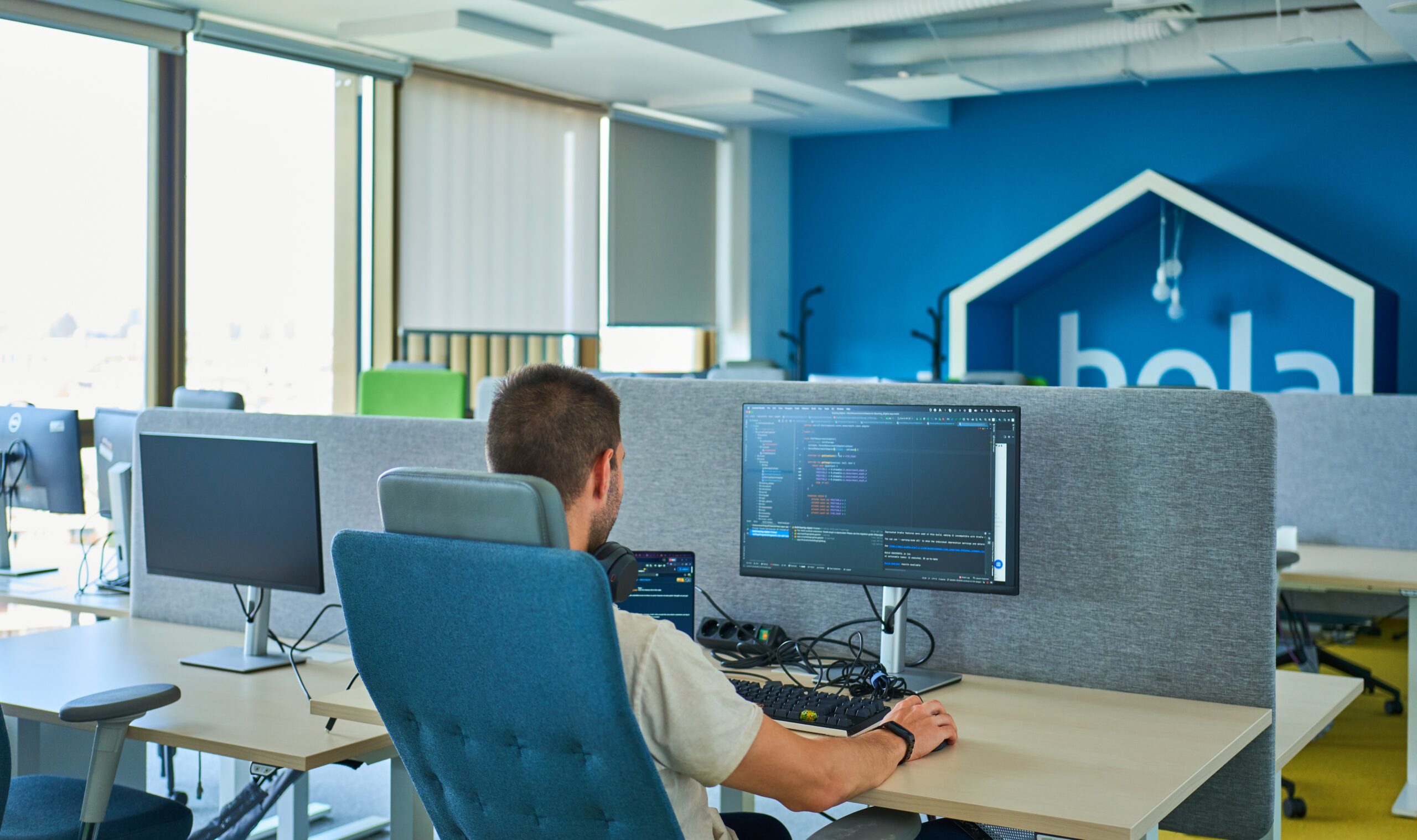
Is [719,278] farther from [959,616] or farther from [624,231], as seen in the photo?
[959,616]

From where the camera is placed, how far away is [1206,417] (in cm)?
198

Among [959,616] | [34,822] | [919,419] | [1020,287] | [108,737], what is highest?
[1020,287]

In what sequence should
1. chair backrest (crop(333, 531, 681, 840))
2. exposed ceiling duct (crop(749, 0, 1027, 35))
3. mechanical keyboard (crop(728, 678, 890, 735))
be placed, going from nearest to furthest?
1. chair backrest (crop(333, 531, 681, 840))
2. mechanical keyboard (crop(728, 678, 890, 735))
3. exposed ceiling duct (crop(749, 0, 1027, 35))

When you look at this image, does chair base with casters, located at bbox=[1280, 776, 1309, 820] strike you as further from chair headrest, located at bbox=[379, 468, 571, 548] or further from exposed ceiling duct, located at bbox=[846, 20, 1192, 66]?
exposed ceiling duct, located at bbox=[846, 20, 1192, 66]

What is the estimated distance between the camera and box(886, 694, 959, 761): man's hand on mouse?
170cm

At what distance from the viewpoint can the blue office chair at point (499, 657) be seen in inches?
50.9

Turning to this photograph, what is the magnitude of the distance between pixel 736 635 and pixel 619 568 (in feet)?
1.93

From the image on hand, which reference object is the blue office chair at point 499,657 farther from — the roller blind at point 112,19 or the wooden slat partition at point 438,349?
the wooden slat partition at point 438,349

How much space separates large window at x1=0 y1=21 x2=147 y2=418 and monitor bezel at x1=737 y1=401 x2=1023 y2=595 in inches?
151

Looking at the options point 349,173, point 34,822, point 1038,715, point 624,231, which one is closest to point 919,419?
point 1038,715

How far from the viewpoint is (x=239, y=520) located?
2.49 meters

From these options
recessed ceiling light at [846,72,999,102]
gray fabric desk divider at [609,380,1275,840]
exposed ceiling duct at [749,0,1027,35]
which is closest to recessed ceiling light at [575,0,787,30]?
exposed ceiling duct at [749,0,1027,35]

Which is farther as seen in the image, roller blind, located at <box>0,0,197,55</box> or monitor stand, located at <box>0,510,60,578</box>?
roller blind, located at <box>0,0,197,55</box>

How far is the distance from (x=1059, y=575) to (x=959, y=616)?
0.63 ft
